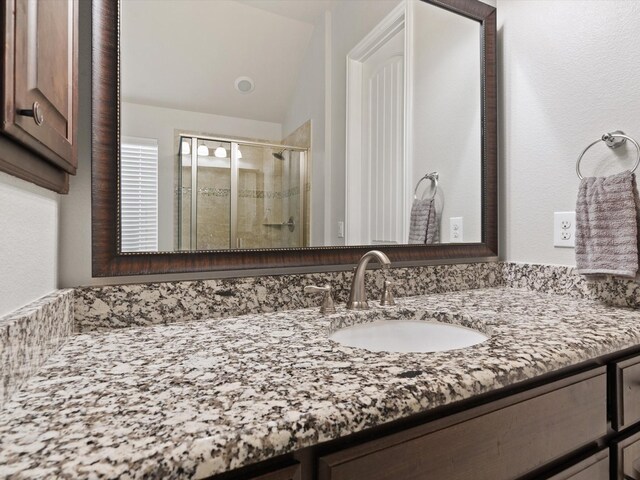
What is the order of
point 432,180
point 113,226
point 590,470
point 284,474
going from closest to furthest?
point 284,474 → point 590,470 → point 113,226 → point 432,180

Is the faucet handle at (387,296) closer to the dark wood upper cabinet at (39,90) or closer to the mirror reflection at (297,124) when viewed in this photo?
the mirror reflection at (297,124)

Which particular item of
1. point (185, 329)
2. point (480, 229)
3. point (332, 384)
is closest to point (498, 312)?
point (480, 229)

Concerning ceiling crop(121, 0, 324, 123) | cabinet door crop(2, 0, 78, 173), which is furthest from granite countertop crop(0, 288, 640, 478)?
ceiling crop(121, 0, 324, 123)

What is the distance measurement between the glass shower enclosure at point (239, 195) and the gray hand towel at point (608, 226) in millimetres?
830

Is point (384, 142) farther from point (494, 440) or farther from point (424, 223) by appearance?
point (494, 440)

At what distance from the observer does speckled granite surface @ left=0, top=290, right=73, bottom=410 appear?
0.48m

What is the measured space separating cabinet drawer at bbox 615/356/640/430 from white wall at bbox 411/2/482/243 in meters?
0.67

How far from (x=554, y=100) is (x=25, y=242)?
5.06 ft

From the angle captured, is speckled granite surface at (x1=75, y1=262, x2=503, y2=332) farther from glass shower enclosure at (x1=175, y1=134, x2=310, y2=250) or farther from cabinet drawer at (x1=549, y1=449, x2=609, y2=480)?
cabinet drawer at (x1=549, y1=449, x2=609, y2=480)

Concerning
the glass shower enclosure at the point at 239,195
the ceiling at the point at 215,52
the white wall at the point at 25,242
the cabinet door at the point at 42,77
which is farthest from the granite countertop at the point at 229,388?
the ceiling at the point at 215,52

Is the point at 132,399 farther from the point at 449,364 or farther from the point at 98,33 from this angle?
the point at 98,33

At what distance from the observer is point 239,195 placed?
102 cm

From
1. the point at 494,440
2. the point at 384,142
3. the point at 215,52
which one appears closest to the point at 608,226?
the point at 384,142

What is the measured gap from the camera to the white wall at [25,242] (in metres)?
0.54
